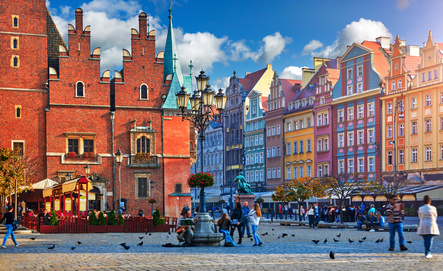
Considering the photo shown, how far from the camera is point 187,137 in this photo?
2345 inches

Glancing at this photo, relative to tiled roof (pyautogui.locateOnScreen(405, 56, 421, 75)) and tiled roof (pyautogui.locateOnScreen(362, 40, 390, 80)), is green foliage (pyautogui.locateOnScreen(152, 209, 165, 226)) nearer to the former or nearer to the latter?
tiled roof (pyautogui.locateOnScreen(405, 56, 421, 75))

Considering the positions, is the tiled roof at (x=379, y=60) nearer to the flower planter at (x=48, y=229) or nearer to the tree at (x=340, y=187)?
the tree at (x=340, y=187)

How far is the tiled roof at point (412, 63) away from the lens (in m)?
65.4

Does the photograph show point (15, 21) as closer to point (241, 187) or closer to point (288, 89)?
point (241, 187)

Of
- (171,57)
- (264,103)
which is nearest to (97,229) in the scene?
(171,57)

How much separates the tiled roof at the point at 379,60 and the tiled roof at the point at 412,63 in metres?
2.46

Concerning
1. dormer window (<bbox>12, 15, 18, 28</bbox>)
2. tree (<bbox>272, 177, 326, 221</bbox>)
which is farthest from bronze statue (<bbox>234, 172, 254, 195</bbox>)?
dormer window (<bbox>12, 15, 18, 28</bbox>)

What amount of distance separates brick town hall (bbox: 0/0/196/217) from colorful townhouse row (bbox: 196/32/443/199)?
16.8 m

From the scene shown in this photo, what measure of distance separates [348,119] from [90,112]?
28.2 m

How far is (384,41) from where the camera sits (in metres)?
72.8

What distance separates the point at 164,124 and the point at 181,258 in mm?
42263

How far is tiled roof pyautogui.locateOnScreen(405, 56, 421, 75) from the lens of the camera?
214 feet

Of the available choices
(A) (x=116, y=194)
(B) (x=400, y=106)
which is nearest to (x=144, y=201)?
(A) (x=116, y=194)

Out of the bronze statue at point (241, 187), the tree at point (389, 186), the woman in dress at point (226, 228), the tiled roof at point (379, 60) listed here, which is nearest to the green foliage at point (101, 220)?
the bronze statue at point (241, 187)
